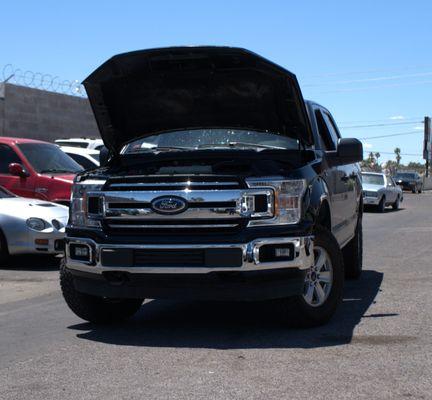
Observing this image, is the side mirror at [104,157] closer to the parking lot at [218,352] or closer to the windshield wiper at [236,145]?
the windshield wiper at [236,145]

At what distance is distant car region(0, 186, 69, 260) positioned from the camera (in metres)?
9.98

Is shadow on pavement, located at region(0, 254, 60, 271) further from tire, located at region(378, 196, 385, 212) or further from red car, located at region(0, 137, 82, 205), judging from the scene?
tire, located at region(378, 196, 385, 212)

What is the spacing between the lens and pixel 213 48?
6102 millimetres

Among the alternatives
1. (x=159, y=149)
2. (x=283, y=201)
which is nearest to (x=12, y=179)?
(x=159, y=149)

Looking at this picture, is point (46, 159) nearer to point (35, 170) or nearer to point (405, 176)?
point (35, 170)

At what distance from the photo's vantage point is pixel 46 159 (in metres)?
12.9

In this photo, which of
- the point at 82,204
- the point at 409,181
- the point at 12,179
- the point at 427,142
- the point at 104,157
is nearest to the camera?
the point at 82,204

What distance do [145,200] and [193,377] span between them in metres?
1.57

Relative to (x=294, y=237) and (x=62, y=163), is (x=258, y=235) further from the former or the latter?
(x=62, y=163)

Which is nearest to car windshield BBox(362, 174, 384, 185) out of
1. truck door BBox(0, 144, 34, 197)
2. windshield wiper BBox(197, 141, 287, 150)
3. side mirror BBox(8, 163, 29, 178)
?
truck door BBox(0, 144, 34, 197)

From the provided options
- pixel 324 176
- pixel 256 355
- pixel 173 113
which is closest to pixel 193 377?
pixel 256 355

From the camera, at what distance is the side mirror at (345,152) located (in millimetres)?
6953

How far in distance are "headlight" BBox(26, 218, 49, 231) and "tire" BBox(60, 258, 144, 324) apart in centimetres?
392

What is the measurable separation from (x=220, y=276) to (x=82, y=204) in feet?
4.62
